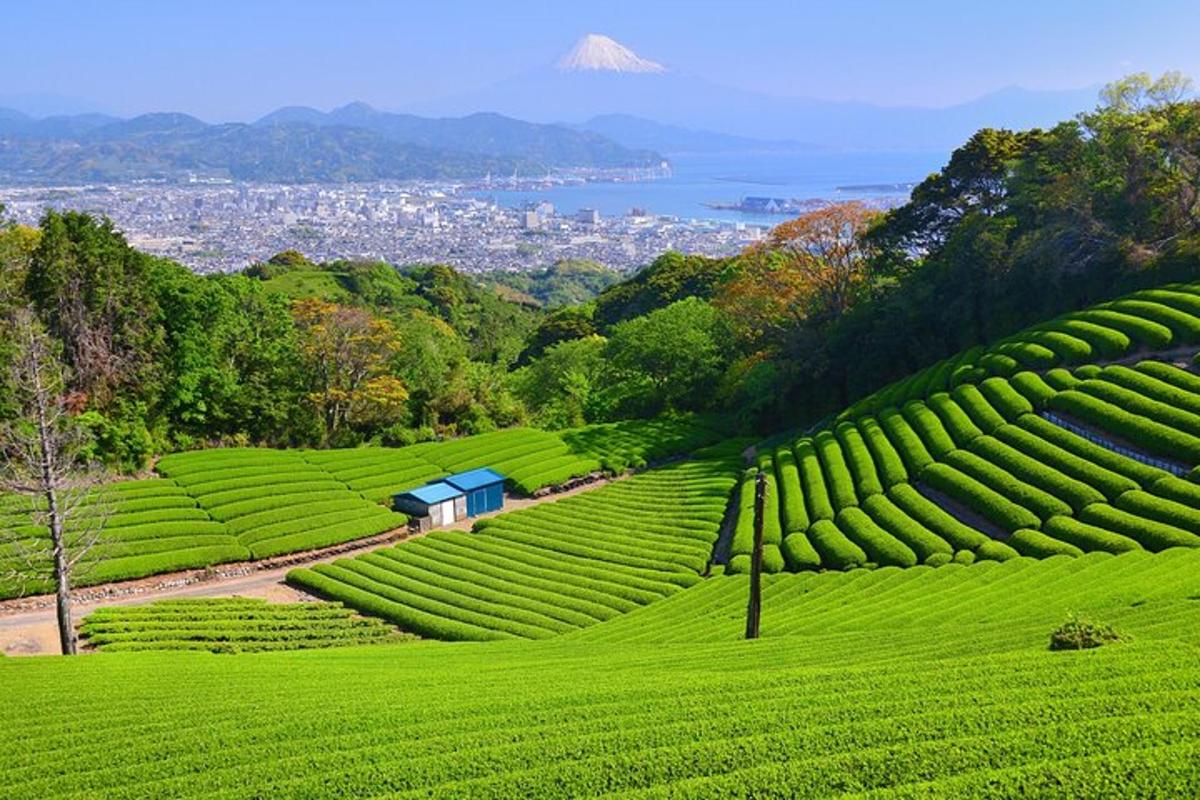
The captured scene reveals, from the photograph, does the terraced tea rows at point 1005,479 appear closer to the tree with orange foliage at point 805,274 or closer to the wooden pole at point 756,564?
the wooden pole at point 756,564

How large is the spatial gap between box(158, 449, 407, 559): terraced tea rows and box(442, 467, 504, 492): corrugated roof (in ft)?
10.5

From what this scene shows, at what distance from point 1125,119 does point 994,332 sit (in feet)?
42.7

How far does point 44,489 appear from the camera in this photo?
73.7 feet

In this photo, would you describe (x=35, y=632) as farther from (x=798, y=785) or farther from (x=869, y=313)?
(x=869, y=313)

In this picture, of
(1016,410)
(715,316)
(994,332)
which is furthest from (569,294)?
(1016,410)

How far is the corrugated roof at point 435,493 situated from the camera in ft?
127

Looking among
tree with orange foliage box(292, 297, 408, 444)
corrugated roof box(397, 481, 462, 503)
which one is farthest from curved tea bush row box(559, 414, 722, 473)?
tree with orange foliage box(292, 297, 408, 444)

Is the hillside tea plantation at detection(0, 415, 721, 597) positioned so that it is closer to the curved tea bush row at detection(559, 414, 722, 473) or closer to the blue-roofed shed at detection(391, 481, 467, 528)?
the curved tea bush row at detection(559, 414, 722, 473)

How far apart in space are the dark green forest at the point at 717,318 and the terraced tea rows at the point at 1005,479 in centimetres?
1182

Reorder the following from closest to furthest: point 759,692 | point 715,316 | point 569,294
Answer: point 759,692 < point 715,316 < point 569,294

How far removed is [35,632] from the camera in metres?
26.5

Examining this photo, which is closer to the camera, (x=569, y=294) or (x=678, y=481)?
(x=678, y=481)

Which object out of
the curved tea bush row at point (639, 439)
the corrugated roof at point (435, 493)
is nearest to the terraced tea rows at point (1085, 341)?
the curved tea bush row at point (639, 439)

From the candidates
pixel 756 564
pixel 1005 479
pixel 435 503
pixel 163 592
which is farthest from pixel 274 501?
pixel 1005 479
